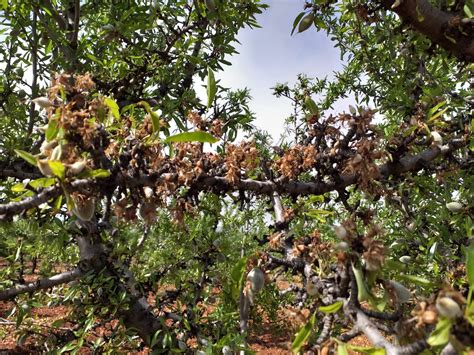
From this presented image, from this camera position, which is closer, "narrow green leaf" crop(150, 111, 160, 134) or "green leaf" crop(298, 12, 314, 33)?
"narrow green leaf" crop(150, 111, 160, 134)

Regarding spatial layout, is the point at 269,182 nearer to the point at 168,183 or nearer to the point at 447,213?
the point at 168,183

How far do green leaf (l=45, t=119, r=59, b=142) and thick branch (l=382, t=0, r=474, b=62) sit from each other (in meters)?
1.54

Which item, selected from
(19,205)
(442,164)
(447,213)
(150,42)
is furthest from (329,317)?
(150,42)

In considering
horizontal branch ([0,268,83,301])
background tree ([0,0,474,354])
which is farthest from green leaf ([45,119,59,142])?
horizontal branch ([0,268,83,301])

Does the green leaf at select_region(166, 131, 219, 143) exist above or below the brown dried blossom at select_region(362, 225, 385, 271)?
above

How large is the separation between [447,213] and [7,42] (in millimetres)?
3774

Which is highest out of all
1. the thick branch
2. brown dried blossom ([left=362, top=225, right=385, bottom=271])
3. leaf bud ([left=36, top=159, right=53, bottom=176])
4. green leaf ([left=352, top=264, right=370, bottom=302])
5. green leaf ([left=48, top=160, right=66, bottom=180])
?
the thick branch

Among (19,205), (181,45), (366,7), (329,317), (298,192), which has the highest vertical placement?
(181,45)

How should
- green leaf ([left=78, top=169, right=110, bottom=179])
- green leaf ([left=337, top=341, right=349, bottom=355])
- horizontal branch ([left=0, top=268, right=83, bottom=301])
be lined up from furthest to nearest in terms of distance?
1. horizontal branch ([left=0, top=268, right=83, bottom=301])
2. green leaf ([left=78, top=169, right=110, bottom=179])
3. green leaf ([left=337, top=341, right=349, bottom=355])

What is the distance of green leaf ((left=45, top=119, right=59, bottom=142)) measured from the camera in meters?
0.99

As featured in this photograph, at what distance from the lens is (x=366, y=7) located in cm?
202

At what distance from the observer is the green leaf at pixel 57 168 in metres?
0.88

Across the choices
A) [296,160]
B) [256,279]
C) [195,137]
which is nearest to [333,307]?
[256,279]

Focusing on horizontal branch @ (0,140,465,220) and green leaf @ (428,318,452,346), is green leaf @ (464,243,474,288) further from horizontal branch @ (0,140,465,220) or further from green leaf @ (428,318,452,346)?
horizontal branch @ (0,140,465,220)
